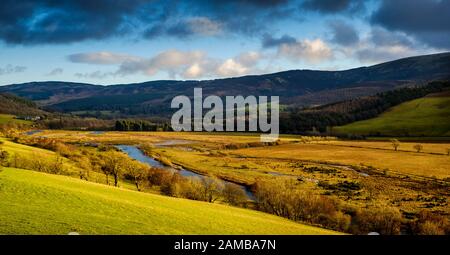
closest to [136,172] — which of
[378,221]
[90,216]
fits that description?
[378,221]

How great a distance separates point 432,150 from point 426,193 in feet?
222

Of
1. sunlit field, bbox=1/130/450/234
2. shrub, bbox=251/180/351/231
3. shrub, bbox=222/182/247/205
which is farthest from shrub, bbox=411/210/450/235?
shrub, bbox=222/182/247/205

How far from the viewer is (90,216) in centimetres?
2277

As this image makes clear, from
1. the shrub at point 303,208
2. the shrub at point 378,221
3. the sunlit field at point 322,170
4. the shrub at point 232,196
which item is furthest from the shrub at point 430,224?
the shrub at point 232,196

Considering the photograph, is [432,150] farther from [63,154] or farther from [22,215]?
[22,215]

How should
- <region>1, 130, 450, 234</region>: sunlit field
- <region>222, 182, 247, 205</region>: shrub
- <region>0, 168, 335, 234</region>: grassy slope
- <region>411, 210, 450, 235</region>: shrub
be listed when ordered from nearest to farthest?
<region>0, 168, 335, 234</region>: grassy slope
<region>411, 210, 450, 235</region>: shrub
<region>222, 182, 247, 205</region>: shrub
<region>1, 130, 450, 234</region>: sunlit field

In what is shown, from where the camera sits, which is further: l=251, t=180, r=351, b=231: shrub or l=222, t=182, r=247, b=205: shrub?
l=222, t=182, r=247, b=205: shrub

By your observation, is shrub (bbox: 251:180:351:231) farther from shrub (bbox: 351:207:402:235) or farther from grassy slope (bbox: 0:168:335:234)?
grassy slope (bbox: 0:168:335:234)

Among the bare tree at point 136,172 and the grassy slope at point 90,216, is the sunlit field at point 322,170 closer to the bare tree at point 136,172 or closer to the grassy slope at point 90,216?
the grassy slope at point 90,216

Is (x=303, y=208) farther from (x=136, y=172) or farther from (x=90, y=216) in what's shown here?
(x=90, y=216)

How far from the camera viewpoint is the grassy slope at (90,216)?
2044cm

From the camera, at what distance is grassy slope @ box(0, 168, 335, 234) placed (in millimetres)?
20438

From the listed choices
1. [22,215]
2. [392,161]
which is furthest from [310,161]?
[22,215]

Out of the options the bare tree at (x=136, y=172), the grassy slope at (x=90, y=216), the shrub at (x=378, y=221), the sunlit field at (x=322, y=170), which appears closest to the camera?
the grassy slope at (x=90, y=216)
